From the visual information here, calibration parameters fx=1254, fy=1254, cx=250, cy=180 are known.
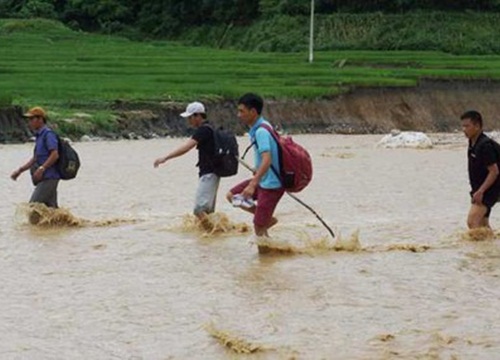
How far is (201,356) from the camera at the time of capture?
27.8 feet

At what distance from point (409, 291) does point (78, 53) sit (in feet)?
163

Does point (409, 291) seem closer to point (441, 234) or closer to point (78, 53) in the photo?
point (441, 234)

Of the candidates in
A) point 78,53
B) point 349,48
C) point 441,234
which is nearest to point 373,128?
point 78,53

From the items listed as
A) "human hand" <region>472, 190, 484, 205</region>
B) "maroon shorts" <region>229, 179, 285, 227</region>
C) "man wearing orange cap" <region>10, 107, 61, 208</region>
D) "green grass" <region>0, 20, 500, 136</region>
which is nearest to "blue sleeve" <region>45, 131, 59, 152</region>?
"man wearing orange cap" <region>10, 107, 61, 208</region>

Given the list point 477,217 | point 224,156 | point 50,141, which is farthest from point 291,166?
point 50,141

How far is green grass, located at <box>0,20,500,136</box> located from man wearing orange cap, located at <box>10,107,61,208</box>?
18352 millimetres

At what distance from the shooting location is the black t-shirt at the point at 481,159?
12586 mm

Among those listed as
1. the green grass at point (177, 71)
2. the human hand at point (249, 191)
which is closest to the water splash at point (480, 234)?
the human hand at point (249, 191)

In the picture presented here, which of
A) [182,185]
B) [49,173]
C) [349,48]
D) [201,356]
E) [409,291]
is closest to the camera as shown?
[201,356]

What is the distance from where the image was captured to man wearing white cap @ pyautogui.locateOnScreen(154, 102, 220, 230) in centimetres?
1301

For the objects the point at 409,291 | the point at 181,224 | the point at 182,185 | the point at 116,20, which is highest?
the point at 409,291

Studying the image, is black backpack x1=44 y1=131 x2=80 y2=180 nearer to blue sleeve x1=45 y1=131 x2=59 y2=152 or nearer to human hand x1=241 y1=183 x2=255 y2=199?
blue sleeve x1=45 y1=131 x2=59 y2=152

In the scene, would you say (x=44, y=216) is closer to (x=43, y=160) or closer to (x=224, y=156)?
(x=43, y=160)

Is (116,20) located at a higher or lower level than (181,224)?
lower
